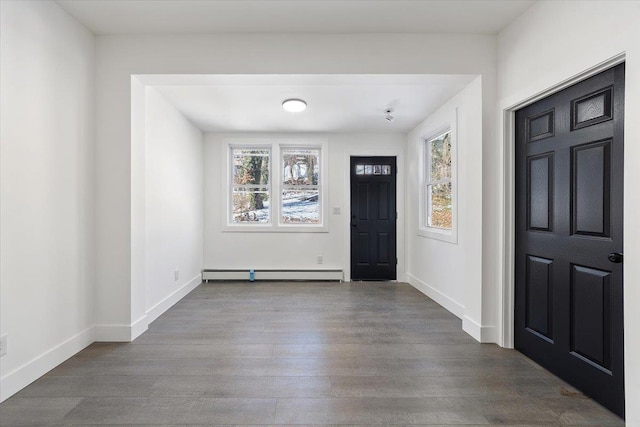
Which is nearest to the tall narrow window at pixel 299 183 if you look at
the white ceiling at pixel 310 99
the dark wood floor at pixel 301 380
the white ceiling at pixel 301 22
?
the white ceiling at pixel 310 99

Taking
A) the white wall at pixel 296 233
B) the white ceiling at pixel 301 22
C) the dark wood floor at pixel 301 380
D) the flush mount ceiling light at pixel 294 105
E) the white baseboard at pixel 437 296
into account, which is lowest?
the dark wood floor at pixel 301 380

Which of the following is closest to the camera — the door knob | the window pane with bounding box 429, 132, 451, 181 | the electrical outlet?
the door knob

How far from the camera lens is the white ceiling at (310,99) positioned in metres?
3.06

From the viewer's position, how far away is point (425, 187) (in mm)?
4930

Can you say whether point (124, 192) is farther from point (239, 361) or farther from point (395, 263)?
point (395, 263)

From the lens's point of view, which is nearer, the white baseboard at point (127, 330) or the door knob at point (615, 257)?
the door knob at point (615, 257)

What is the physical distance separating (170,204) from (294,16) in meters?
2.59

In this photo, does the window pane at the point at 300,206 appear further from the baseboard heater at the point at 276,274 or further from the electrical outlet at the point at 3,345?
the electrical outlet at the point at 3,345

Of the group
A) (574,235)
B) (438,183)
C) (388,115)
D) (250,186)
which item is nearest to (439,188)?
(438,183)

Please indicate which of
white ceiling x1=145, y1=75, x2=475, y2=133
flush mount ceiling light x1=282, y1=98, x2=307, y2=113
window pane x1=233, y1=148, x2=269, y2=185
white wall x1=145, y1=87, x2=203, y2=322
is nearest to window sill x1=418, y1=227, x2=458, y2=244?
white ceiling x1=145, y1=75, x2=475, y2=133

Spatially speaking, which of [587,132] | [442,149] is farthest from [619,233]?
[442,149]

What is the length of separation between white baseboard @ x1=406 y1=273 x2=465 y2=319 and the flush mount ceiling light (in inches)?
109

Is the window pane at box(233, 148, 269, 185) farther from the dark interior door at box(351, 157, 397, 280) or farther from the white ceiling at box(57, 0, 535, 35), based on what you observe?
the white ceiling at box(57, 0, 535, 35)

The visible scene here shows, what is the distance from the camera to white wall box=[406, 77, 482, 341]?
304 cm
